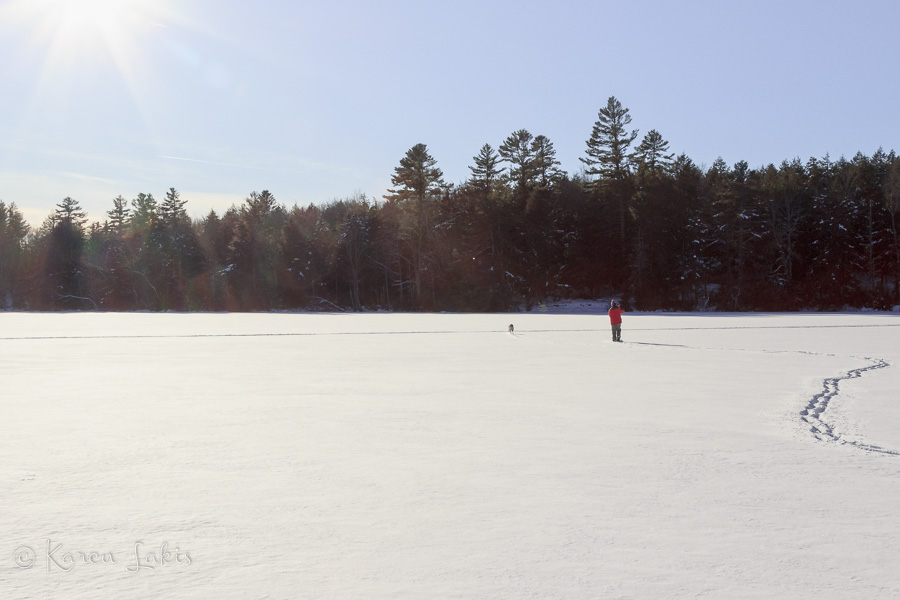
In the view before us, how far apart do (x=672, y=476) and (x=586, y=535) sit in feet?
5.58

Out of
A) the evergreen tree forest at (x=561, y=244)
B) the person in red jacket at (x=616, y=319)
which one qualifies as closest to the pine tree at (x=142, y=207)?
the evergreen tree forest at (x=561, y=244)

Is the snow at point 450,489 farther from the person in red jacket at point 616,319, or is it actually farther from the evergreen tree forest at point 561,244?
the evergreen tree forest at point 561,244

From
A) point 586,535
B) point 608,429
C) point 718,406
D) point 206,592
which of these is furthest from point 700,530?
point 718,406

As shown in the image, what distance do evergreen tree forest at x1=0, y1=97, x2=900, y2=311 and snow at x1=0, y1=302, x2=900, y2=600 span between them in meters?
51.0

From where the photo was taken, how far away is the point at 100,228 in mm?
93688

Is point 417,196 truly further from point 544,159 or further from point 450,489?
point 450,489

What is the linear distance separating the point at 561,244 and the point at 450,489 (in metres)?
63.6

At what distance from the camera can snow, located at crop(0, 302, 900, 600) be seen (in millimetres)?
3859

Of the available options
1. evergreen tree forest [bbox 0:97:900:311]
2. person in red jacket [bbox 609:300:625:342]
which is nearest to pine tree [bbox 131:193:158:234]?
evergreen tree forest [bbox 0:97:900:311]

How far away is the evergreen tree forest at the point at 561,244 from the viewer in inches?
2377

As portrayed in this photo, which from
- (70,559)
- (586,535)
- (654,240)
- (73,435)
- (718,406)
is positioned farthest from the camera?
(654,240)

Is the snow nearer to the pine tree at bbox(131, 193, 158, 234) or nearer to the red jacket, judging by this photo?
the red jacket

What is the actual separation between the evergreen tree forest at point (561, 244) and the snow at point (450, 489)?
167 ft

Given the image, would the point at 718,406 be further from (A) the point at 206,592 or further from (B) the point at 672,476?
(A) the point at 206,592
